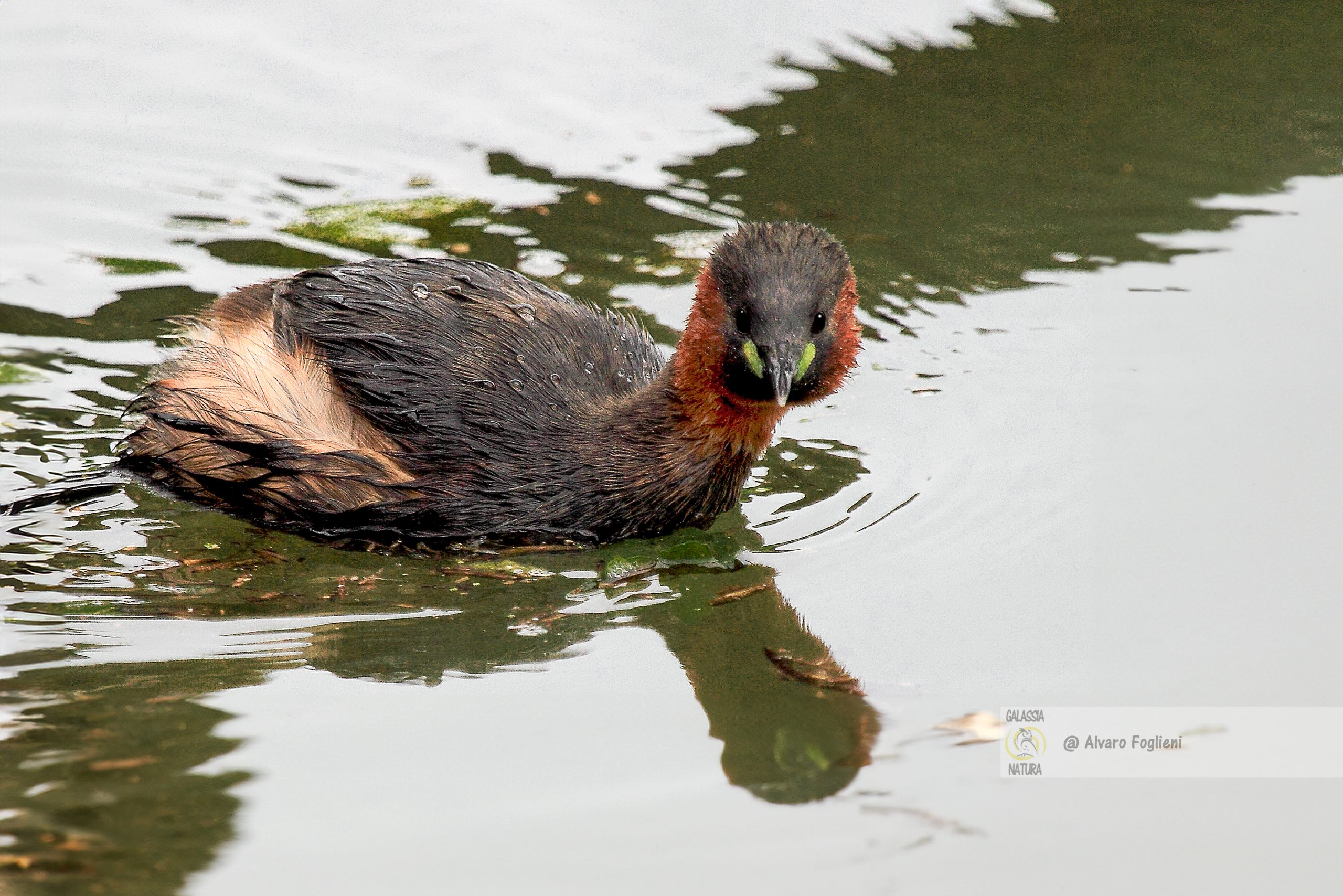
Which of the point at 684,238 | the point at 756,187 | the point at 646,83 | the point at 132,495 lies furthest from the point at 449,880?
the point at 646,83

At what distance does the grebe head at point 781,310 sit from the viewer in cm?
607

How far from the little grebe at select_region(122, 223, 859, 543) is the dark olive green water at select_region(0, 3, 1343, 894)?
169 mm

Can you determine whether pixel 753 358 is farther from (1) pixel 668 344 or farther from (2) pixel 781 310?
(1) pixel 668 344

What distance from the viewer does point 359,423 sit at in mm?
6602

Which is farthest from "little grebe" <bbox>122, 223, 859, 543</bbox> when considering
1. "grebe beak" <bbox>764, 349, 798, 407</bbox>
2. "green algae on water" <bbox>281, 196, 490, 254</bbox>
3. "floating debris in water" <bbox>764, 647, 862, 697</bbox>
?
"green algae on water" <bbox>281, 196, 490, 254</bbox>

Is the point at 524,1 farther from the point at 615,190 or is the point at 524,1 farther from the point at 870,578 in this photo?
the point at 870,578

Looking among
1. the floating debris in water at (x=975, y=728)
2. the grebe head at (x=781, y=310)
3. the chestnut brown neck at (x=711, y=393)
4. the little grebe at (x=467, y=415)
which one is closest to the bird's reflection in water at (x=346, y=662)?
the little grebe at (x=467, y=415)

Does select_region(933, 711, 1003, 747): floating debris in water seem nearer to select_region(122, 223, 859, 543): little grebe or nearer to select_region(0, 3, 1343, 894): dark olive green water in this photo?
select_region(0, 3, 1343, 894): dark olive green water

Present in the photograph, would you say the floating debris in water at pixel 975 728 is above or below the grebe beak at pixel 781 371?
below

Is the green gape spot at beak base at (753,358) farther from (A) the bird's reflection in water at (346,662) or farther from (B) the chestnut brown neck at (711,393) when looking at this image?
(A) the bird's reflection in water at (346,662)

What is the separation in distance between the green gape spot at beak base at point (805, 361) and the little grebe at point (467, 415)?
0.13 ft

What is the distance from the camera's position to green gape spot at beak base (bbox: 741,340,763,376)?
6.11 m

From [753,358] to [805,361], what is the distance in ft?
0.67

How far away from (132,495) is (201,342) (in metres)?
0.73
